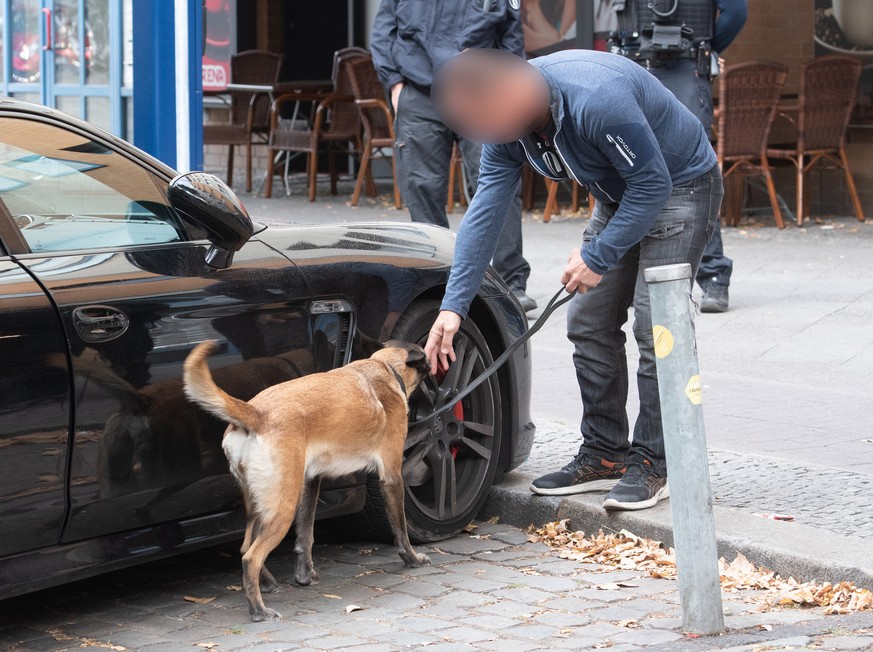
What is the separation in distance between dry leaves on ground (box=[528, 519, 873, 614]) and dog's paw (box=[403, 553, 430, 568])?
0.51 meters

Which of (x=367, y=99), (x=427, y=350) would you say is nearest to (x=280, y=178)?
(x=367, y=99)

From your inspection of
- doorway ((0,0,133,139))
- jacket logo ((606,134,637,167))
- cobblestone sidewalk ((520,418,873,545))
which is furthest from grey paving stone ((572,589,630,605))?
doorway ((0,0,133,139))

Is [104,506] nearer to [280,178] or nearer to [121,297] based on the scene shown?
[121,297]

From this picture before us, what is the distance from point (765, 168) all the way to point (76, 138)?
26.1 feet

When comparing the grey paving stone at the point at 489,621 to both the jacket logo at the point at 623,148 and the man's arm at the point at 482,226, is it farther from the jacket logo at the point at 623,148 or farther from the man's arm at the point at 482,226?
the jacket logo at the point at 623,148

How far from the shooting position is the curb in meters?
4.16

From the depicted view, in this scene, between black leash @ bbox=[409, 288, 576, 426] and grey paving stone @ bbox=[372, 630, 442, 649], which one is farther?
black leash @ bbox=[409, 288, 576, 426]

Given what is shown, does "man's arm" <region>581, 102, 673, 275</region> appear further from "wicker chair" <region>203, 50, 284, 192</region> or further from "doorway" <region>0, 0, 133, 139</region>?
"wicker chair" <region>203, 50, 284, 192</region>

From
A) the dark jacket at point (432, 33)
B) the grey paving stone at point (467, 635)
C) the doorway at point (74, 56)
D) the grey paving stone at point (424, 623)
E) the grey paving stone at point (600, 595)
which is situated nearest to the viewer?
the grey paving stone at point (467, 635)

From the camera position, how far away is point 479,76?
425cm

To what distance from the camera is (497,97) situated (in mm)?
4145

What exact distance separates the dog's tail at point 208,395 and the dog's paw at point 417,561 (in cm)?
97

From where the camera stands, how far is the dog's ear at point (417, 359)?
4289mm

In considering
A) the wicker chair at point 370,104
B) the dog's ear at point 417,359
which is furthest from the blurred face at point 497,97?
the wicker chair at point 370,104
